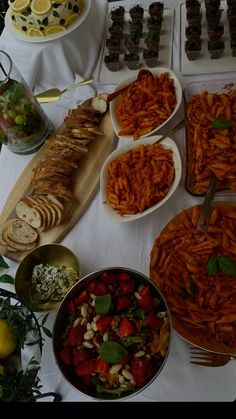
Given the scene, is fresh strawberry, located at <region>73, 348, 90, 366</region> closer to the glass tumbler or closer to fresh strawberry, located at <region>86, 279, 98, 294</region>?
fresh strawberry, located at <region>86, 279, 98, 294</region>

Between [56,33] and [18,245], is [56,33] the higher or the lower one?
the higher one

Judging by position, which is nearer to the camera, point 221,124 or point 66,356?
point 66,356

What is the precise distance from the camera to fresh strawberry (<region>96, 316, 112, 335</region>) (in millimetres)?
864

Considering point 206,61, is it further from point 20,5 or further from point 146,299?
point 146,299

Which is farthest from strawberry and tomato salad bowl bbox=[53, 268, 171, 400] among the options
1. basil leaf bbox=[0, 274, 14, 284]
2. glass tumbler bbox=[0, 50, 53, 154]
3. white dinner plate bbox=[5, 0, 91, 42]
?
white dinner plate bbox=[5, 0, 91, 42]

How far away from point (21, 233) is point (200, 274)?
56cm

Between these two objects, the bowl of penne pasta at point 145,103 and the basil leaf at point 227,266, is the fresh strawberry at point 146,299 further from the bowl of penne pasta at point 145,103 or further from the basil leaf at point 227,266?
the bowl of penne pasta at point 145,103

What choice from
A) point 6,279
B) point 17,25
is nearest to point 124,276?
point 6,279

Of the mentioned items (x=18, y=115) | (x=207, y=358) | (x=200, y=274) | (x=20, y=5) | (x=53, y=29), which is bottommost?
(x=207, y=358)

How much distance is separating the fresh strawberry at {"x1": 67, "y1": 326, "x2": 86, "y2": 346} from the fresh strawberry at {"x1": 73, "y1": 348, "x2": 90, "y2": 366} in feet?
0.06

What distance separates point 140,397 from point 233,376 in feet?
0.72

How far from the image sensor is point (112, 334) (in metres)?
0.86

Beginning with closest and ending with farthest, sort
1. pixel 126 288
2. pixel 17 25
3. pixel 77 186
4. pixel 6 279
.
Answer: pixel 126 288 → pixel 6 279 → pixel 77 186 → pixel 17 25

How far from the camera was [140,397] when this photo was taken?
957 millimetres
